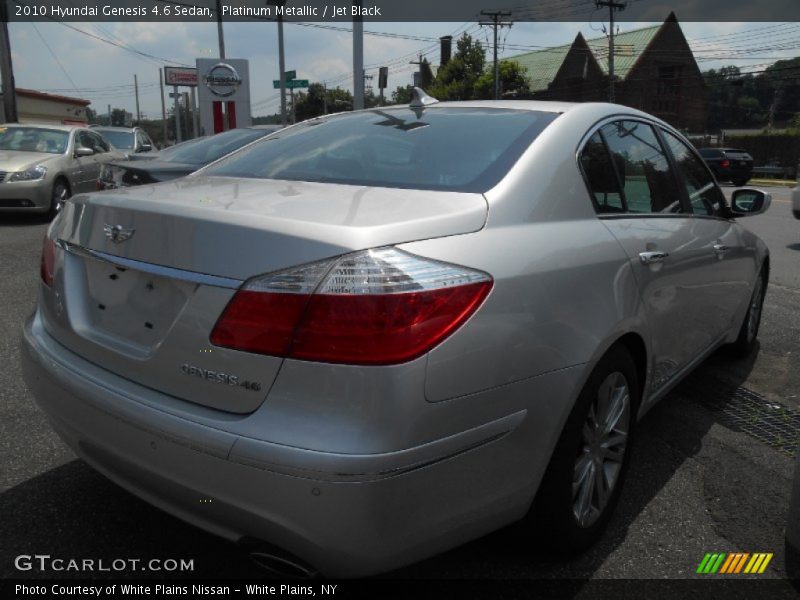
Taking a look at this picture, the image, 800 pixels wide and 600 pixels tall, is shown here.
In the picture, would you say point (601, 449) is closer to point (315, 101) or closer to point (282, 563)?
point (282, 563)

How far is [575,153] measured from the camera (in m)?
2.56

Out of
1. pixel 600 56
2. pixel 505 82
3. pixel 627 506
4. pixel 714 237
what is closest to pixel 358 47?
pixel 714 237

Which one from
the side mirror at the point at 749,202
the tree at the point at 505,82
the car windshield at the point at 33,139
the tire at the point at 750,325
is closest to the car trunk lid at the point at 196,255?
the side mirror at the point at 749,202

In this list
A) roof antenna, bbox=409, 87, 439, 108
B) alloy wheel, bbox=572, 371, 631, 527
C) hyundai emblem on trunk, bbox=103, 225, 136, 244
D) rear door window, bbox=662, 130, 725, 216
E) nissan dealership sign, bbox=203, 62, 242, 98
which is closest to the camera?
hyundai emblem on trunk, bbox=103, 225, 136, 244

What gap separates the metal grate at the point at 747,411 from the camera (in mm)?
3639

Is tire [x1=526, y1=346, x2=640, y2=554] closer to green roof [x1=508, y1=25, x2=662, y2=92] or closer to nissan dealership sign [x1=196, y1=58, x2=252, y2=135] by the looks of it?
nissan dealership sign [x1=196, y1=58, x2=252, y2=135]

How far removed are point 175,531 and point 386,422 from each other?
1257mm

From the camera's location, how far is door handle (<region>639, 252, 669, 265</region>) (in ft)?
8.84

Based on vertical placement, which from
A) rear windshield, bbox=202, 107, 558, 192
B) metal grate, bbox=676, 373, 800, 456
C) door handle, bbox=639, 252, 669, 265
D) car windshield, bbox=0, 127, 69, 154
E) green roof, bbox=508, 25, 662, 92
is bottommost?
metal grate, bbox=676, 373, 800, 456

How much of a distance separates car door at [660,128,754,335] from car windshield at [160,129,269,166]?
4.98 metres

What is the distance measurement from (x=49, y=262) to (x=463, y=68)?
6376cm

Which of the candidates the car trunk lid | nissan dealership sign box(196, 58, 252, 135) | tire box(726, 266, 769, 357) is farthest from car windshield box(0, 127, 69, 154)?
tire box(726, 266, 769, 357)

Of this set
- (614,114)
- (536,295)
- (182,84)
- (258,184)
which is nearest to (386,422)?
(536,295)

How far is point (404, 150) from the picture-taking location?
8.92 ft
